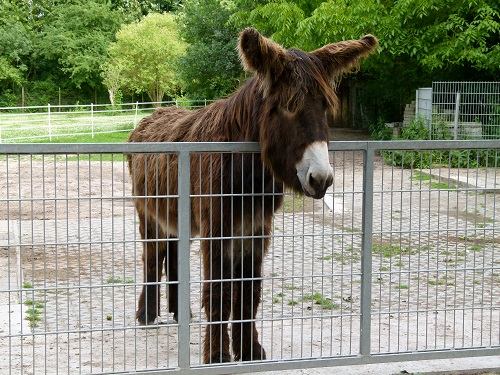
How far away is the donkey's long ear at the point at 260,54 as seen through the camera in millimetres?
4215

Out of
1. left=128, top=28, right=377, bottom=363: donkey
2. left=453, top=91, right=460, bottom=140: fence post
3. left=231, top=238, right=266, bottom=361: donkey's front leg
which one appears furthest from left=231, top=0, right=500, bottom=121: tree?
left=231, top=238, right=266, bottom=361: donkey's front leg

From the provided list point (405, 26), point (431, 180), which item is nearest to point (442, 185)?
point (431, 180)

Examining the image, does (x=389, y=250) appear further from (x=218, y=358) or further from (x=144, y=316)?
(x=144, y=316)

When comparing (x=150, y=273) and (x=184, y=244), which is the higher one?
(x=184, y=244)

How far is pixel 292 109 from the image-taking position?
4.36m

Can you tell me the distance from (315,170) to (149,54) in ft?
130

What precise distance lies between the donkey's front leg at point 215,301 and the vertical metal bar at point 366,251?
33.5 inches

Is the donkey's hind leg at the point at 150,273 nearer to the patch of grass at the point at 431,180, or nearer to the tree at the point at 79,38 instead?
the patch of grass at the point at 431,180

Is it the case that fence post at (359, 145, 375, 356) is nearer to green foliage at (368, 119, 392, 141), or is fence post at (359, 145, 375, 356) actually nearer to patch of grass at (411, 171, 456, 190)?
patch of grass at (411, 171, 456, 190)

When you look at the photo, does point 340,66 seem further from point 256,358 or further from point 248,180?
point 256,358

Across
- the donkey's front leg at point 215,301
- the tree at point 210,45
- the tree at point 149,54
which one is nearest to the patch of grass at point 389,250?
the donkey's front leg at point 215,301

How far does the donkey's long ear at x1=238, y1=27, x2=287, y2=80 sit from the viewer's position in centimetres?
421

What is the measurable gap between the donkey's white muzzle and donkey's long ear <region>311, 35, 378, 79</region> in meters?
0.64

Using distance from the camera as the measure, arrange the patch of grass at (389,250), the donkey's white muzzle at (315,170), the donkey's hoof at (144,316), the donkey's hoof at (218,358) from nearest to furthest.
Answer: the donkey's white muzzle at (315,170) → the donkey's hoof at (218,358) → the patch of grass at (389,250) → the donkey's hoof at (144,316)
